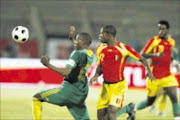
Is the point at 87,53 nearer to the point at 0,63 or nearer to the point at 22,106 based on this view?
the point at 22,106

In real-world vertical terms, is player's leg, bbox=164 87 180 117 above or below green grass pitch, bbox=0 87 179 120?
above

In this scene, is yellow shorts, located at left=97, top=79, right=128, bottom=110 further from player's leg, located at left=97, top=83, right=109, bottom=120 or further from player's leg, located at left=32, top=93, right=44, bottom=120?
player's leg, located at left=32, top=93, right=44, bottom=120

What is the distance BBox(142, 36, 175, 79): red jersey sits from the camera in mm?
8438

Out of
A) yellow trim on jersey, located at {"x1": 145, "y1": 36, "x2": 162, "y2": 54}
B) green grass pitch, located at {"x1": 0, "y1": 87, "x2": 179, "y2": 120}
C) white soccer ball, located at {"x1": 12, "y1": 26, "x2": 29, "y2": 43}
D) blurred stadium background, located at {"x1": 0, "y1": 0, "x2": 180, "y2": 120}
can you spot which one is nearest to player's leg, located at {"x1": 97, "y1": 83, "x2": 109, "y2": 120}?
white soccer ball, located at {"x1": 12, "y1": 26, "x2": 29, "y2": 43}

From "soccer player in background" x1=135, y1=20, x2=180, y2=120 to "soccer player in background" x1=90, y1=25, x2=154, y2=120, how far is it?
184 cm

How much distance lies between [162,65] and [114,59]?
2525mm

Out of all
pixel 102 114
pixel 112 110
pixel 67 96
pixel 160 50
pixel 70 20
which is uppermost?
pixel 70 20

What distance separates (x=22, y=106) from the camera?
11.4 m

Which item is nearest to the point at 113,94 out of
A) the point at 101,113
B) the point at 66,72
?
the point at 101,113

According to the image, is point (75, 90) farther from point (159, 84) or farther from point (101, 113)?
point (159, 84)

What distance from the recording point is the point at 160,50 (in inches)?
335

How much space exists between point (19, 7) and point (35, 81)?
13014 mm

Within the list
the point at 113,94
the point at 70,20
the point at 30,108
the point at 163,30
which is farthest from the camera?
the point at 70,20

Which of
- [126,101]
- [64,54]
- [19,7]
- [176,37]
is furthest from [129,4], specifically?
[126,101]
